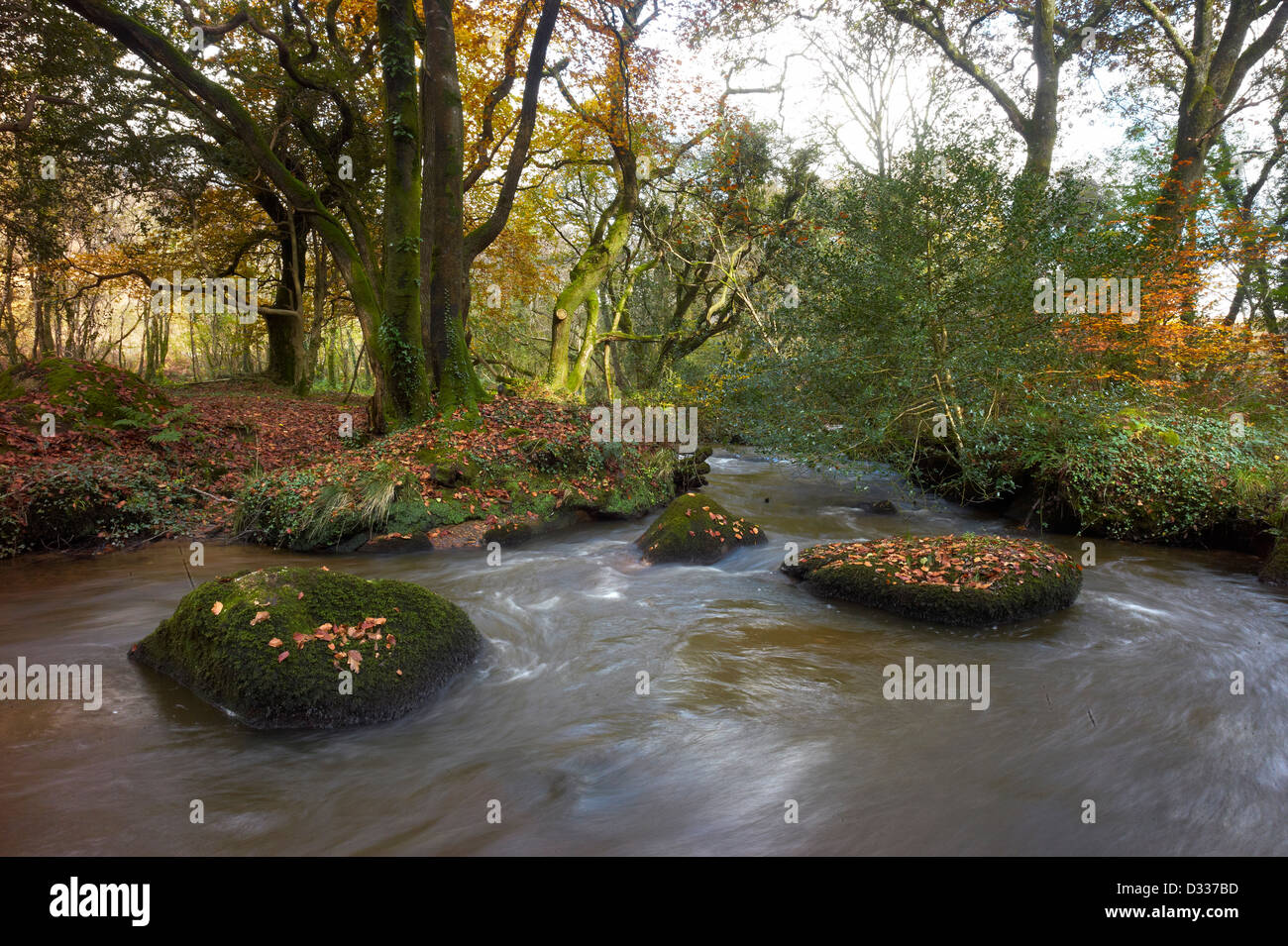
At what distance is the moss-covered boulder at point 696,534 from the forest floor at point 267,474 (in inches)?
84.1

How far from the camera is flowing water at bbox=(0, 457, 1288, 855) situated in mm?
3490

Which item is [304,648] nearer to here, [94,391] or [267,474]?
[267,474]

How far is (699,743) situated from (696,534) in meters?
4.60

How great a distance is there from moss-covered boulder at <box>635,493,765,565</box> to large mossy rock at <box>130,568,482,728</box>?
4184 millimetres

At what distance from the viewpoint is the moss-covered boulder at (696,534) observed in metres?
8.87

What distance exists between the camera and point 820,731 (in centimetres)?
464

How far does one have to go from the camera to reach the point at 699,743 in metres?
4.47

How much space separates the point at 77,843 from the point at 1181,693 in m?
7.60

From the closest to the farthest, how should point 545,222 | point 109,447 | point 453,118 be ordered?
point 109,447
point 453,118
point 545,222

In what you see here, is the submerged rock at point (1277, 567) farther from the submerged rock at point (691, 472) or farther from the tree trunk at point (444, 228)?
the tree trunk at point (444, 228)

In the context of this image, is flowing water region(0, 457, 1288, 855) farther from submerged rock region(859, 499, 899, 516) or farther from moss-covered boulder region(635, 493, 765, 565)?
submerged rock region(859, 499, 899, 516)

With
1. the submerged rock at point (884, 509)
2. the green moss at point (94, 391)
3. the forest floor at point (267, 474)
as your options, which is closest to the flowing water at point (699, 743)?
the forest floor at point (267, 474)
